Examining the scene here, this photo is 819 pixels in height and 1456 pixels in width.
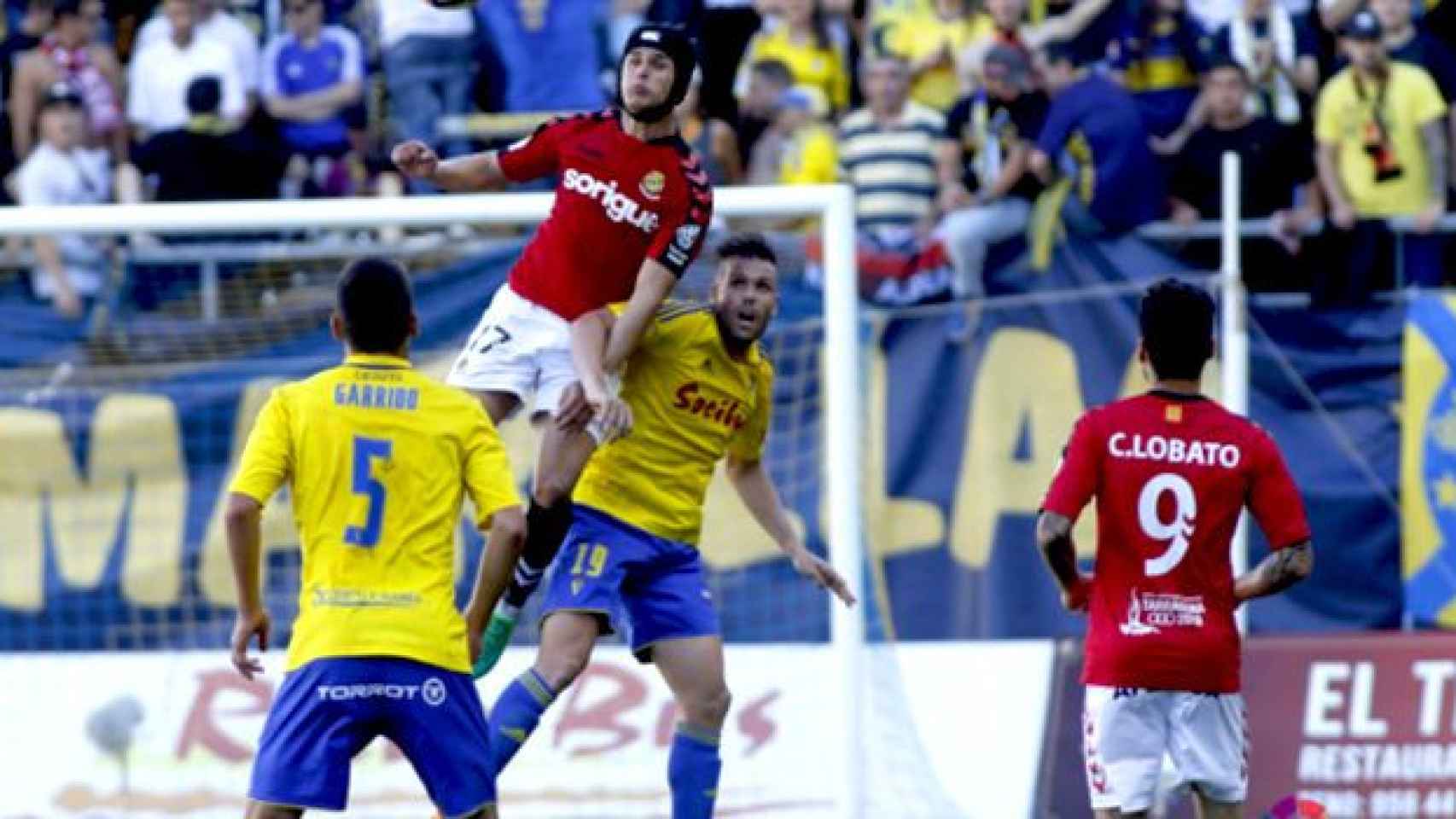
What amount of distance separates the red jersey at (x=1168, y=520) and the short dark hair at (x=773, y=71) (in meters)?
7.07

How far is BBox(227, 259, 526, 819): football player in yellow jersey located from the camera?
843 cm

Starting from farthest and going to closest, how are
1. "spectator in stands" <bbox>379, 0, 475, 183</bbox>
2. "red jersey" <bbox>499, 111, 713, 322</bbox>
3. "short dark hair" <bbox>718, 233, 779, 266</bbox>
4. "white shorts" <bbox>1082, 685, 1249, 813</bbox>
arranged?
"spectator in stands" <bbox>379, 0, 475, 183</bbox> < "short dark hair" <bbox>718, 233, 779, 266</bbox> < "red jersey" <bbox>499, 111, 713, 322</bbox> < "white shorts" <bbox>1082, 685, 1249, 813</bbox>

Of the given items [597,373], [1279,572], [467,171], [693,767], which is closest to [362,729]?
[597,373]

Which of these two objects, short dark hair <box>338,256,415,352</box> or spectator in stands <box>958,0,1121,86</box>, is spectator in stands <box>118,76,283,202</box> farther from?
short dark hair <box>338,256,415,352</box>

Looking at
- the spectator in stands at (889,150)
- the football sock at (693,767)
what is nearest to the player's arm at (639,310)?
the football sock at (693,767)

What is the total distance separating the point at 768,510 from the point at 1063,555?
79.0 inches

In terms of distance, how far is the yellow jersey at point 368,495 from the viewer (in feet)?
27.7

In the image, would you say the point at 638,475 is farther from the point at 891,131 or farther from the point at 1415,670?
the point at 891,131

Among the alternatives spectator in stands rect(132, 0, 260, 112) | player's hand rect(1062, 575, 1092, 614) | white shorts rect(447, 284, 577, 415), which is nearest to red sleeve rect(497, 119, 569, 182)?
white shorts rect(447, 284, 577, 415)

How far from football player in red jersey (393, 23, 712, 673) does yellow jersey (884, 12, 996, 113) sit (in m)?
5.88

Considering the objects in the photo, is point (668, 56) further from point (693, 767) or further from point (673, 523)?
point (693, 767)

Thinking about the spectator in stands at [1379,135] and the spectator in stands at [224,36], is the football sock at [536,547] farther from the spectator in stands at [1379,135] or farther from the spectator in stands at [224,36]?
the spectator in stands at [224,36]

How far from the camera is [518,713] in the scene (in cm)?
1012

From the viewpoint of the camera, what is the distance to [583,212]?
997cm
